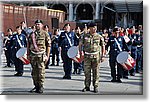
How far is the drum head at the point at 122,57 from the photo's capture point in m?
8.25

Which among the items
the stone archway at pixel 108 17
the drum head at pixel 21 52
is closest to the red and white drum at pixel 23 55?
the drum head at pixel 21 52

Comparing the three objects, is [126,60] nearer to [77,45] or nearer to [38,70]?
[77,45]

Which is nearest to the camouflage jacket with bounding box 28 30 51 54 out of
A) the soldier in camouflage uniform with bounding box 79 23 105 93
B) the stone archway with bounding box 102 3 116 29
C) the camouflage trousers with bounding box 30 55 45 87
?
the camouflage trousers with bounding box 30 55 45 87

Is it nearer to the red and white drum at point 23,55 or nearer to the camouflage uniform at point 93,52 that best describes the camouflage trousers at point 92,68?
the camouflage uniform at point 93,52

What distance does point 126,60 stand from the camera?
826cm

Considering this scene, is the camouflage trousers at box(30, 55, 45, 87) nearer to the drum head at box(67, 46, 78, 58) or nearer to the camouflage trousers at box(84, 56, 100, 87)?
the drum head at box(67, 46, 78, 58)

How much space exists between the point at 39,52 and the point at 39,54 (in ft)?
0.09

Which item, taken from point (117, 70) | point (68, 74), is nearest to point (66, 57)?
point (68, 74)

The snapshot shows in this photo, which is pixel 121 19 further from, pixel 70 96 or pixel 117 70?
pixel 70 96

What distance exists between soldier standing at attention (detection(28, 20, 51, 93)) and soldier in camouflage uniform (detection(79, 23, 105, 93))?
54cm

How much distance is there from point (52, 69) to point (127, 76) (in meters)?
1.10

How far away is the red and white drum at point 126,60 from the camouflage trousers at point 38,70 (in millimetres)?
1107

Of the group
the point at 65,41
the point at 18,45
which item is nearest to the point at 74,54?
the point at 65,41

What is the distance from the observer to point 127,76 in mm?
8352
